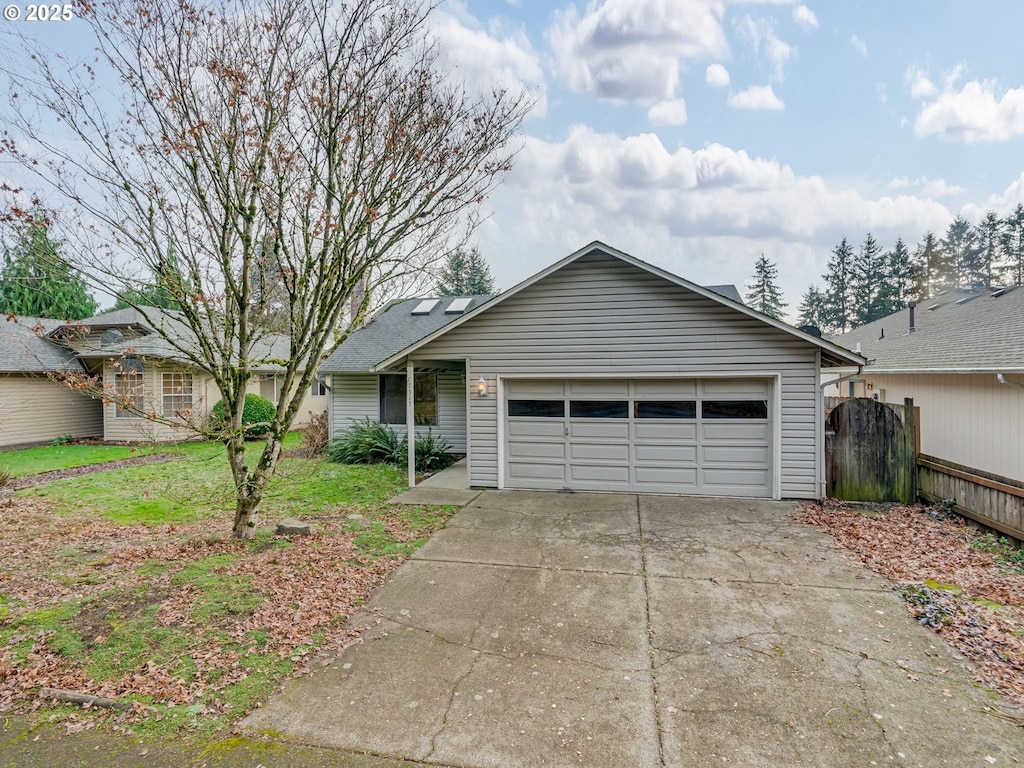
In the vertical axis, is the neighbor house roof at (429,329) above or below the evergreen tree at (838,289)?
below

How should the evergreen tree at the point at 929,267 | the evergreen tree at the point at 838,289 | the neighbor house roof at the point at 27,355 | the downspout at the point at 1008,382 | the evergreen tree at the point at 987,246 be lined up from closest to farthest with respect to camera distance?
the downspout at the point at 1008,382
the neighbor house roof at the point at 27,355
the evergreen tree at the point at 987,246
the evergreen tree at the point at 929,267
the evergreen tree at the point at 838,289

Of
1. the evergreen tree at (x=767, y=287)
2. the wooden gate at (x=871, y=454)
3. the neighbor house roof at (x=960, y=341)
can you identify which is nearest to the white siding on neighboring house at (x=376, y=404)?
the wooden gate at (x=871, y=454)

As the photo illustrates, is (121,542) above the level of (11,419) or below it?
below

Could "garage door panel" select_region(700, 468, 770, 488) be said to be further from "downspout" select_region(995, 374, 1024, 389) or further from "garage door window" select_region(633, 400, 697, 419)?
"downspout" select_region(995, 374, 1024, 389)

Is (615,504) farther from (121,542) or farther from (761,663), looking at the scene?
(121,542)

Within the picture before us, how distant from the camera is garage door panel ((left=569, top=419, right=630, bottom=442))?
859 cm

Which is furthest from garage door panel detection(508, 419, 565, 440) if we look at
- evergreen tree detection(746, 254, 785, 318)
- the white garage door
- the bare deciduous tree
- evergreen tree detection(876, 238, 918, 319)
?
evergreen tree detection(876, 238, 918, 319)

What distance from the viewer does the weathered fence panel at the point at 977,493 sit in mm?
5750

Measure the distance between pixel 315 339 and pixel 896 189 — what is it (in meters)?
21.6

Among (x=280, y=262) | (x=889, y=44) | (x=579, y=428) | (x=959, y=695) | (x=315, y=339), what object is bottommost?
(x=959, y=695)

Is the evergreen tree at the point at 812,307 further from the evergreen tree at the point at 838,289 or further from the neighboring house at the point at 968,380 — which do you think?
the neighboring house at the point at 968,380

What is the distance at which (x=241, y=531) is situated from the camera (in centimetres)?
599

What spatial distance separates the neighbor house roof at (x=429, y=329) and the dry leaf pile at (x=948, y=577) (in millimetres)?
2497

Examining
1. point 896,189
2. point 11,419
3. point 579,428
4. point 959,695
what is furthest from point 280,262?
point 896,189
